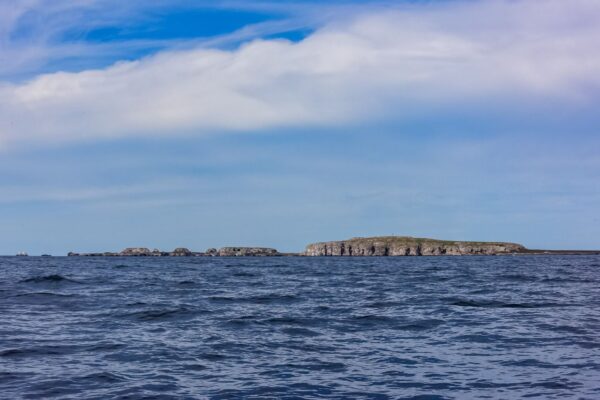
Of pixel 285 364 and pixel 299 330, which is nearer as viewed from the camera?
pixel 285 364

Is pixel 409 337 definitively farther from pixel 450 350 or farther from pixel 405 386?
pixel 405 386

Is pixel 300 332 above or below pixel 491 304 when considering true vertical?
below

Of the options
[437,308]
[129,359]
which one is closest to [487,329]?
[437,308]

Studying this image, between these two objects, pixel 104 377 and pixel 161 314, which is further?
pixel 161 314

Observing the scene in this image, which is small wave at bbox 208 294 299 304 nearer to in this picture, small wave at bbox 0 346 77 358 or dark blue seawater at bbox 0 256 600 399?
dark blue seawater at bbox 0 256 600 399

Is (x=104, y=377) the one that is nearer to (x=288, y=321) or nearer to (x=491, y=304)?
(x=288, y=321)

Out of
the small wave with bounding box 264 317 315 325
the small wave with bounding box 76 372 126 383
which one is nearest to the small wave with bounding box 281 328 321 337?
the small wave with bounding box 264 317 315 325

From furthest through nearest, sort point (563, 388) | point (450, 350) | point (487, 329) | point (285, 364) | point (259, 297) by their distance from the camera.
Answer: point (259, 297) < point (487, 329) < point (450, 350) < point (285, 364) < point (563, 388)

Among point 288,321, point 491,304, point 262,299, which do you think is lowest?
point 262,299

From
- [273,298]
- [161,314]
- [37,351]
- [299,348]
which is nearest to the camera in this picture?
[37,351]

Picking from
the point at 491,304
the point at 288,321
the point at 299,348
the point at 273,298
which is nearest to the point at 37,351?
the point at 299,348

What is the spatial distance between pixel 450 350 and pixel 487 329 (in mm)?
5209

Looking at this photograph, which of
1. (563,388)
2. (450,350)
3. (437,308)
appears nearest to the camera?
(563,388)

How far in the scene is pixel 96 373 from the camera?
17.0 meters
